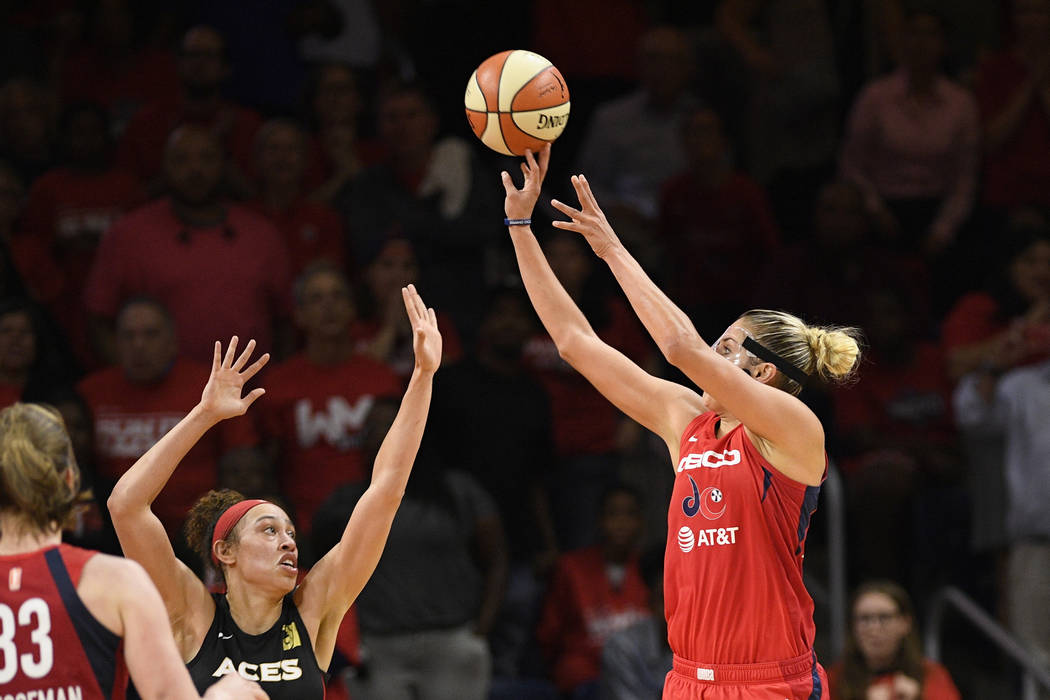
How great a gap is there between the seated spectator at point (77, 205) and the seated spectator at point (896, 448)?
450 centimetres

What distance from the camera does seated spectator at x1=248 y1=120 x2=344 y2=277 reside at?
9328 mm

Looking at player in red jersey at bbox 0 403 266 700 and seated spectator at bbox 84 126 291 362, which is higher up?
seated spectator at bbox 84 126 291 362

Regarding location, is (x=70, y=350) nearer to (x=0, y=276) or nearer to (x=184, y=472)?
(x=0, y=276)

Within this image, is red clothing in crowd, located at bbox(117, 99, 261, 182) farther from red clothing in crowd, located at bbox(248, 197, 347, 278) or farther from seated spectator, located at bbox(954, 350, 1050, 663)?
seated spectator, located at bbox(954, 350, 1050, 663)

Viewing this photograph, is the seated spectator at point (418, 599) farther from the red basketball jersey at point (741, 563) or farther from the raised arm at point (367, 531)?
the red basketball jersey at point (741, 563)

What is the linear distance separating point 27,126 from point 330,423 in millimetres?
2768

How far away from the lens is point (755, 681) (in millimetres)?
4941

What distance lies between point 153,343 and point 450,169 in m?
2.25

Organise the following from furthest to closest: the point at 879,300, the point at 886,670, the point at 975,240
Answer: the point at 975,240, the point at 879,300, the point at 886,670

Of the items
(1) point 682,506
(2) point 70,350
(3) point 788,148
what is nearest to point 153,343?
(2) point 70,350

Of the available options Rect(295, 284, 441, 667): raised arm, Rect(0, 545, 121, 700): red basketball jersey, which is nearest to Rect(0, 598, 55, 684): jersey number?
Rect(0, 545, 121, 700): red basketball jersey

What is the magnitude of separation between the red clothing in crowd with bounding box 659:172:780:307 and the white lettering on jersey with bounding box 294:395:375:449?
2382 millimetres

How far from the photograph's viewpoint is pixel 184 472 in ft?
27.1


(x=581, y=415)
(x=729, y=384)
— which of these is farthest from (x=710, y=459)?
(x=581, y=415)
